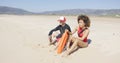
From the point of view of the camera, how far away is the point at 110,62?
277 inches

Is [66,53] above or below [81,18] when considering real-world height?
below

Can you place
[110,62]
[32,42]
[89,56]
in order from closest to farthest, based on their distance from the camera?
[110,62]
[89,56]
[32,42]

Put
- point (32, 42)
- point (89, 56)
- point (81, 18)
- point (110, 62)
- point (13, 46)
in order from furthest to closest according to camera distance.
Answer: point (32, 42)
point (13, 46)
point (81, 18)
point (89, 56)
point (110, 62)

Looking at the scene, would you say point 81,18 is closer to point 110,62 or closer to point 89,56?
point 89,56

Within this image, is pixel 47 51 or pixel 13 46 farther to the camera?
pixel 13 46

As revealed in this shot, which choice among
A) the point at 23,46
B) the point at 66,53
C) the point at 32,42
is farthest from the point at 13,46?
the point at 66,53

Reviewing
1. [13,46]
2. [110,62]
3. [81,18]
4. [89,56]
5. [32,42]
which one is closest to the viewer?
[110,62]

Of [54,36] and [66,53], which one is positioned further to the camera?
[54,36]

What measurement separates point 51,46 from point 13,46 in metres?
1.39

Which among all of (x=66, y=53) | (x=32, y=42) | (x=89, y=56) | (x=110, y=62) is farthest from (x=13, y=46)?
(x=110, y=62)

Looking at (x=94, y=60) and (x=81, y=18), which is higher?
(x=81, y=18)

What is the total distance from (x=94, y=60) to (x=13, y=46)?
3573 millimetres

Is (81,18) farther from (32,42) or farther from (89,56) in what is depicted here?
(32,42)

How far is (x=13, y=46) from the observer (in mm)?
9758
